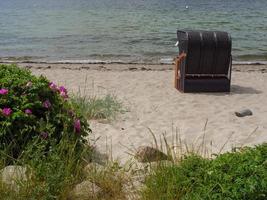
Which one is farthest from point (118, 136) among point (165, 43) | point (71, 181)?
point (165, 43)

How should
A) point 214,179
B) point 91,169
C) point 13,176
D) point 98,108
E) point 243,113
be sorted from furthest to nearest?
point 243,113, point 98,108, point 91,169, point 13,176, point 214,179

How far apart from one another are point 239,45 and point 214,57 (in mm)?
11222


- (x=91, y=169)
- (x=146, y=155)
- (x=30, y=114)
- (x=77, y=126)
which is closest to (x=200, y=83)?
(x=146, y=155)

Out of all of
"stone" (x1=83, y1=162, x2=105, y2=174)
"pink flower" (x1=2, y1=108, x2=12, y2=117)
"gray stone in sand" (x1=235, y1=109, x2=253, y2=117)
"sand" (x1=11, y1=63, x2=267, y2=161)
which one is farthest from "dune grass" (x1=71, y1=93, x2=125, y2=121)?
"stone" (x1=83, y1=162, x2=105, y2=174)

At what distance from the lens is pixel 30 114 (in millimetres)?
4668

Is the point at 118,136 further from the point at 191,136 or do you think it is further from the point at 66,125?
the point at 66,125

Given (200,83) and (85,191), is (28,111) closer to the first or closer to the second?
(85,191)

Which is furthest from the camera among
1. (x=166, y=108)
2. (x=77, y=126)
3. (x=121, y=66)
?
(x=121, y=66)

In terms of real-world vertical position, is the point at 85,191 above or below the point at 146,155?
above

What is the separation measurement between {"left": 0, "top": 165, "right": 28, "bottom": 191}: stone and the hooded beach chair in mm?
6092

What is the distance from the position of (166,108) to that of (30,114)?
399 cm

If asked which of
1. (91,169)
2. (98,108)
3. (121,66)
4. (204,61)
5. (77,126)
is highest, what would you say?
(77,126)

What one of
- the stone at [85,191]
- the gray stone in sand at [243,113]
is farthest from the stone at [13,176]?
the gray stone in sand at [243,113]

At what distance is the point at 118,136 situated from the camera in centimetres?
646
